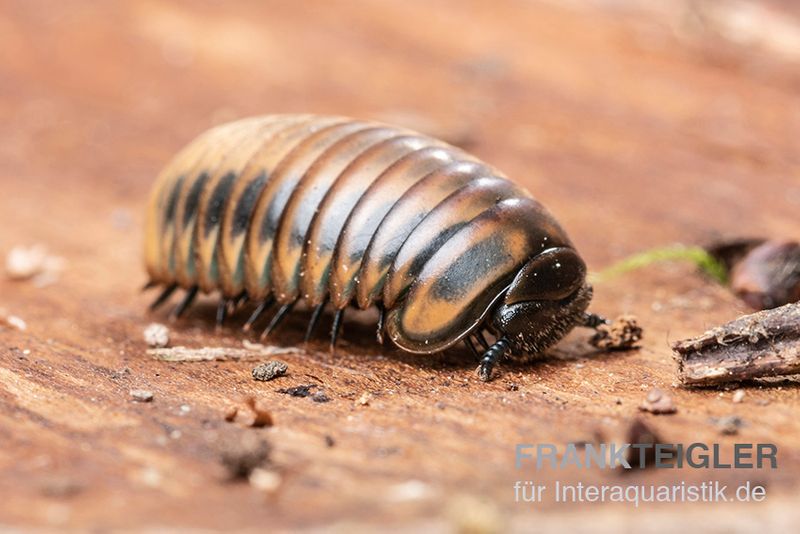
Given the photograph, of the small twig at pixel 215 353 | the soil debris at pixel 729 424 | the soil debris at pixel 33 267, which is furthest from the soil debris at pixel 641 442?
the soil debris at pixel 33 267

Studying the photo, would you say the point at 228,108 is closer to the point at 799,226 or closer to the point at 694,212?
the point at 694,212

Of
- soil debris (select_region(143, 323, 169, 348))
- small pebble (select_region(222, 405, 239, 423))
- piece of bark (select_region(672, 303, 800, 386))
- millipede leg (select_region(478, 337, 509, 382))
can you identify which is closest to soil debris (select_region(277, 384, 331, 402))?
small pebble (select_region(222, 405, 239, 423))

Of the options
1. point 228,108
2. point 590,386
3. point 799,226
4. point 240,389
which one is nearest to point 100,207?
point 228,108

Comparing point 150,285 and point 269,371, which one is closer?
point 269,371

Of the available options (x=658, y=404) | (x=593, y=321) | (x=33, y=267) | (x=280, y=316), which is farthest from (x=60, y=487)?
(x=33, y=267)

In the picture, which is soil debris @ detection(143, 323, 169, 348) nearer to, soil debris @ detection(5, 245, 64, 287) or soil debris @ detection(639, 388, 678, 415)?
soil debris @ detection(5, 245, 64, 287)

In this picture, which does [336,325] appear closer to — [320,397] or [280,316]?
[280,316]
